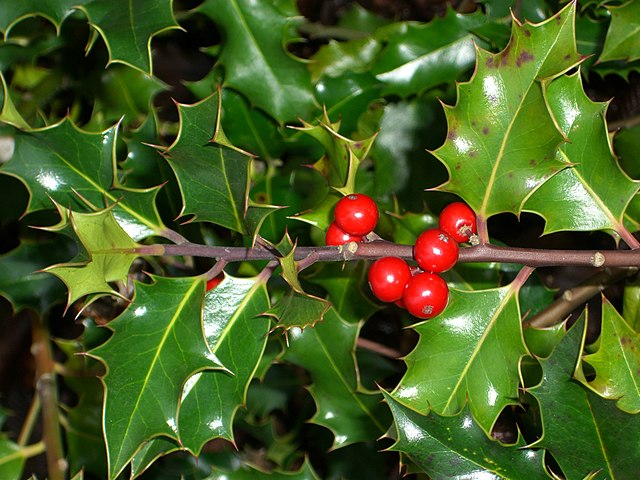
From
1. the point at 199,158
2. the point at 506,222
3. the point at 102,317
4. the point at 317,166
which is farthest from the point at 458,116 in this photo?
the point at 102,317

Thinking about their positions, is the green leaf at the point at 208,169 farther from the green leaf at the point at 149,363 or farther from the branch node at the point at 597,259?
the branch node at the point at 597,259

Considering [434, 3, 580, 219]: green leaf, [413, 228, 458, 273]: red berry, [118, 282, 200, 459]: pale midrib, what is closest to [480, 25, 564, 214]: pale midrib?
[434, 3, 580, 219]: green leaf

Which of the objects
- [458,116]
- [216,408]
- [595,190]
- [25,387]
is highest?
[458,116]

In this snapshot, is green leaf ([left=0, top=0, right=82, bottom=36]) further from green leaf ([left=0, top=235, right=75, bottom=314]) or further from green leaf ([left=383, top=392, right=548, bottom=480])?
green leaf ([left=383, top=392, right=548, bottom=480])

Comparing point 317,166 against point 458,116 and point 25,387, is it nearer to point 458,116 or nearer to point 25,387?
point 458,116

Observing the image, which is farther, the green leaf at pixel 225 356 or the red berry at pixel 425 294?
the green leaf at pixel 225 356

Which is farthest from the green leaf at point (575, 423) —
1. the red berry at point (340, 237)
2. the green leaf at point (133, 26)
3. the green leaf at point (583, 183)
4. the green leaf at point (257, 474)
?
the green leaf at point (133, 26)
